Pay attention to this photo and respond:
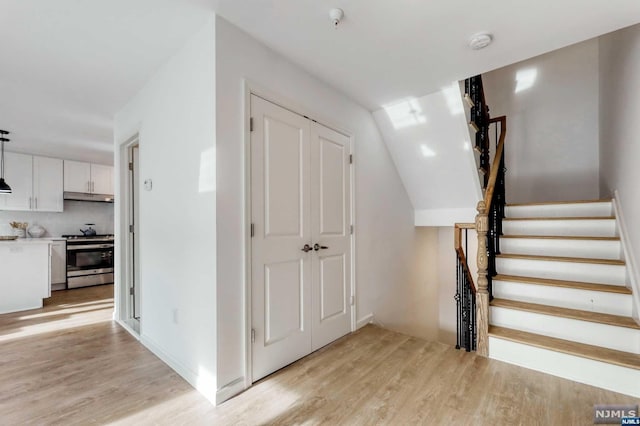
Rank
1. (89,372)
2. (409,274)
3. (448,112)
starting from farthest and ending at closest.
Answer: (409,274)
(448,112)
(89,372)

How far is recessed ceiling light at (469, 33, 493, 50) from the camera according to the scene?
2.16m

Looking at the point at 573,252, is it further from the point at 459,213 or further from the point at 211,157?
the point at 211,157

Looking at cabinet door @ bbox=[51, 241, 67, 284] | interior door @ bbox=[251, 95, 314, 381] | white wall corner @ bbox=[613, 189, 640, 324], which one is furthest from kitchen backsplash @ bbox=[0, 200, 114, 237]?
white wall corner @ bbox=[613, 189, 640, 324]

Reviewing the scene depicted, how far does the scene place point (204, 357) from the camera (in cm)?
203

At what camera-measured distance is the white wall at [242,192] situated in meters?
2.00

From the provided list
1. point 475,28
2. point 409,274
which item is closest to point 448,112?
point 475,28

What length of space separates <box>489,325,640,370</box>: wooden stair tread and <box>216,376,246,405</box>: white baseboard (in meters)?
2.09

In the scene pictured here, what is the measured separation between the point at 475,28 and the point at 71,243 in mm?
7113

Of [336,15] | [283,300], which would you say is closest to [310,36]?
[336,15]

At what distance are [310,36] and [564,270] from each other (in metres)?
3.08

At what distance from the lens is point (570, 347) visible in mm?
2266

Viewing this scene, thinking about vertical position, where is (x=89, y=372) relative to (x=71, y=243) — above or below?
below

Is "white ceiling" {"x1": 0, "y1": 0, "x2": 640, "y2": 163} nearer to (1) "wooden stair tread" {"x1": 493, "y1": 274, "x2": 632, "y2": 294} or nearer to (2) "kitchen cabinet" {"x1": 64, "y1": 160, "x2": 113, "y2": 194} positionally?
(1) "wooden stair tread" {"x1": 493, "y1": 274, "x2": 632, "y2": 294}

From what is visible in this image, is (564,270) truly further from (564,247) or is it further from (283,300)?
(283,300)
